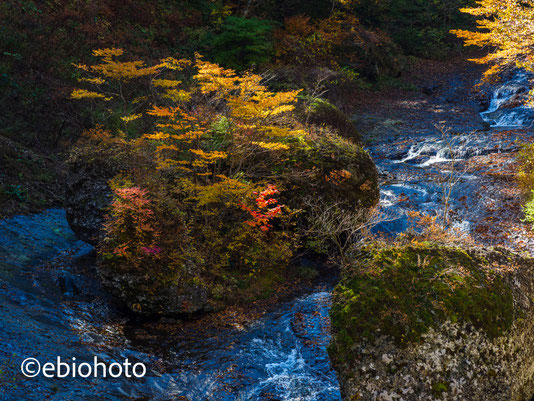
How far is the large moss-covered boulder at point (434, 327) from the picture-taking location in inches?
154

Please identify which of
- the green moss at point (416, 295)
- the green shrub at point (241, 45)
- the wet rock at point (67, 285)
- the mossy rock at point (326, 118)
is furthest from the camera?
the green shrub at point (241, 45)

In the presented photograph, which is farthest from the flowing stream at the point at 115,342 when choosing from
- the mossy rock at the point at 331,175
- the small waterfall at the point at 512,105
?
the small waterfall at the point at 512,105

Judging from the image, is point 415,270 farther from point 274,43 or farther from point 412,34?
point 412,34

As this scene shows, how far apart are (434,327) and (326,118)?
396 inches

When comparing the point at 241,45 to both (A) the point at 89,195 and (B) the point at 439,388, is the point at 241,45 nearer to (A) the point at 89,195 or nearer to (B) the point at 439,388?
(A) the point at 89,195

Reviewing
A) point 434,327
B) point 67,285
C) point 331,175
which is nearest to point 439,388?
point 434,327

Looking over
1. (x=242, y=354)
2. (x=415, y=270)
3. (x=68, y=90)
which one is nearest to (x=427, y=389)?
(x=415, y=270)

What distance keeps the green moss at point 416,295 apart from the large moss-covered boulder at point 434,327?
1 centimetres

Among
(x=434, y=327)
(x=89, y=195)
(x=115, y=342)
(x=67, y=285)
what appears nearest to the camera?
(x=434, y=327)

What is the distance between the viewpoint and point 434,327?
4.09 metres

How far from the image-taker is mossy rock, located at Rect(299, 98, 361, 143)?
41.2 feet

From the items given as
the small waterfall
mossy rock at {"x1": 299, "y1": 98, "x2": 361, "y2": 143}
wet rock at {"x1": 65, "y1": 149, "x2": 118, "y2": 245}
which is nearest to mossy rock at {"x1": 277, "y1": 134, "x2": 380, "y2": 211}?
mossy rock at {"x1": 299, "y1": 98, "x2": 361, "y2": 143}

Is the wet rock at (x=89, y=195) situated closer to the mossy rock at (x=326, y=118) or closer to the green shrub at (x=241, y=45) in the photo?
the mossy rock at (x=326, y=118)

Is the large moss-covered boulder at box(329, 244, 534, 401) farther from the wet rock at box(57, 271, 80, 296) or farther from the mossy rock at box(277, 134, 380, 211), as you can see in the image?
the wet rock at box(57, 271, 80, 296)
